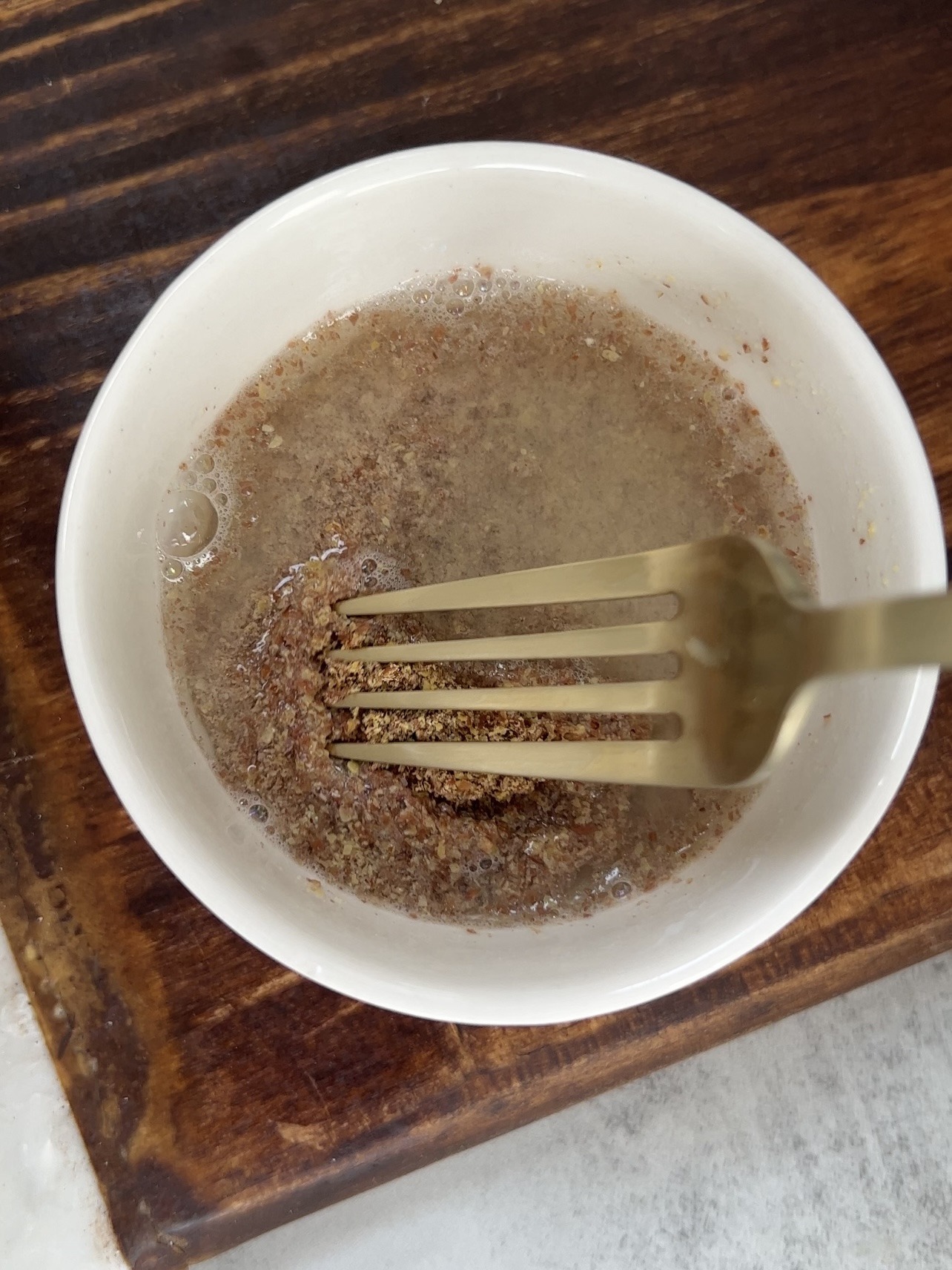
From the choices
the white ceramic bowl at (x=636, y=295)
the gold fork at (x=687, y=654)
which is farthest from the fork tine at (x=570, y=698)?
the white ceramic bowl at (x=636, y=295)

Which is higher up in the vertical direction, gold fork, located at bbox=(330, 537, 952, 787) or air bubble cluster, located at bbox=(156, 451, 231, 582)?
air bubble cluster, located at bbox=(156, 451, 231, 582)

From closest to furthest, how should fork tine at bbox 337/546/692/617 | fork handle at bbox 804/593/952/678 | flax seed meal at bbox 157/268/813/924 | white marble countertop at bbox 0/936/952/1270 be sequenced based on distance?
fork handle at bbox 804/593/952/678
fork tine at bbox 337/546/692/617
flax seed meal at bbox 157/268/813/924
white marble countertop at bbox 0/936/952/1270

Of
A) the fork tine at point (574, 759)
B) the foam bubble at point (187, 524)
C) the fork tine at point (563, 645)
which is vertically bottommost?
the fork tine at point (574, 759)

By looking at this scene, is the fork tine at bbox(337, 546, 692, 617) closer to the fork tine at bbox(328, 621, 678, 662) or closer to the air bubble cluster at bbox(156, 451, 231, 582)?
the fork tine at bbox(328, 621, 678, 662)

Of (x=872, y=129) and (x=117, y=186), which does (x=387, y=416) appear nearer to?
(x=117, y=186)

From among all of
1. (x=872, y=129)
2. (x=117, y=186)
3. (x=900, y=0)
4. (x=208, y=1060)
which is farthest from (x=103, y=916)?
(x=900, y=0)

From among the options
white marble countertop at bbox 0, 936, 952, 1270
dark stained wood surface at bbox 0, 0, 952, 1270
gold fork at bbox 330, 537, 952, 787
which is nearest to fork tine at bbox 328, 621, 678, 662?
gold fork at bbox 330, 537, 952, 787

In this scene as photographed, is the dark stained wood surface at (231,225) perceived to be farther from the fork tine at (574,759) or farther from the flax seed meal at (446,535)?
the fork tine at (574,759)
